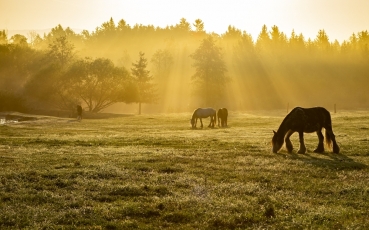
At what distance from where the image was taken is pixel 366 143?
26.6 meters

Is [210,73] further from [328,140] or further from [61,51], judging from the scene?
[328,140]

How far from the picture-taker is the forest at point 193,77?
308 feet

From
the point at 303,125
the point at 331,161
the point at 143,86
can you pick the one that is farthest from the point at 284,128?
the point at 143,86

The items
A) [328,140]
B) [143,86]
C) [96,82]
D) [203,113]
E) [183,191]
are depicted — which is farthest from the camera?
[143,86]

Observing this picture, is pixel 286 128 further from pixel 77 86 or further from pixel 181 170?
pixel 77 86

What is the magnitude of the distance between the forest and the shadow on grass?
74.9m

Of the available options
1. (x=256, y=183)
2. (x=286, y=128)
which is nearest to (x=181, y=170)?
(x=256, y=183)

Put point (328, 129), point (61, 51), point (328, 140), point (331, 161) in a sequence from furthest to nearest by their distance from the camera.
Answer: point (61, 51) < point (328, 140) < point (328, 129) < point (331, 161)

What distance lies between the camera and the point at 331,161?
1962 centimetres

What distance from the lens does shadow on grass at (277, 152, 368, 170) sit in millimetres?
18114

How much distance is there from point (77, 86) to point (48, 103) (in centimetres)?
873

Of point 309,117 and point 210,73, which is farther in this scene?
point 210,73

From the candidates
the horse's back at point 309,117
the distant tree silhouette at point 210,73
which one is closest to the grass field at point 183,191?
the horse's back at point 309,117

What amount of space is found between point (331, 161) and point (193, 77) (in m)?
82.7
